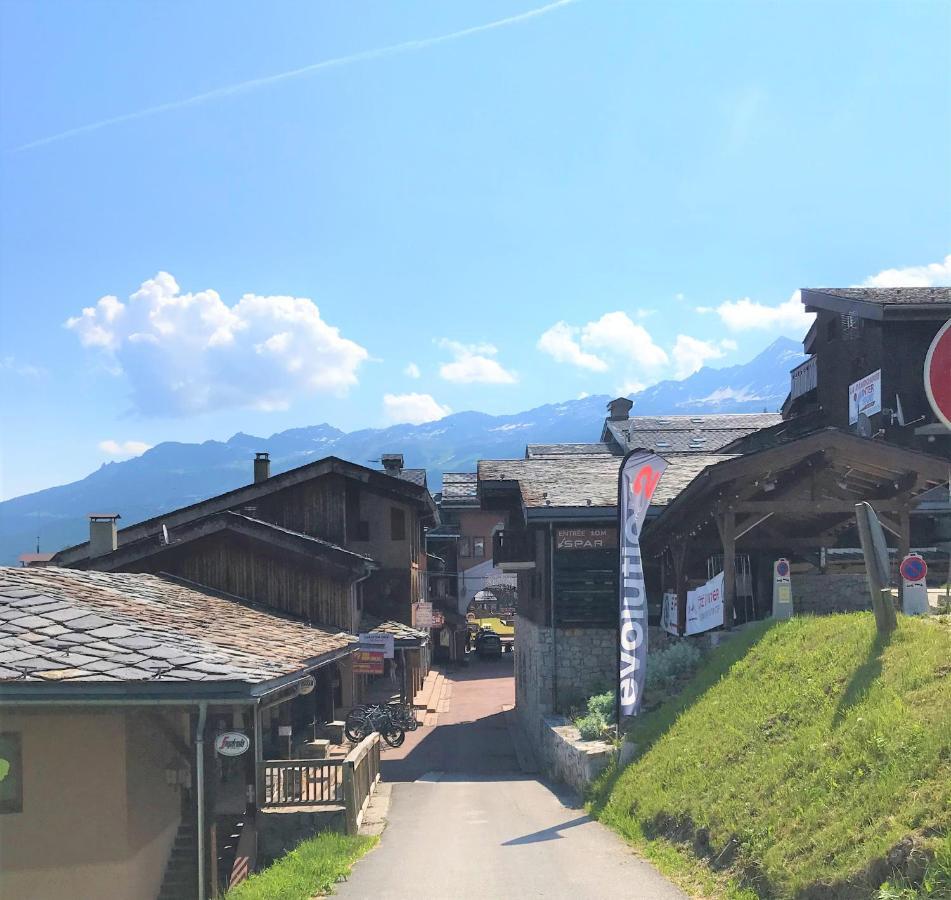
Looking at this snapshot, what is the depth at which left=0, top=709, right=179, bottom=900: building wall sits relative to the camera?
961cm

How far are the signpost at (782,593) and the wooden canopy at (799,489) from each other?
122cm

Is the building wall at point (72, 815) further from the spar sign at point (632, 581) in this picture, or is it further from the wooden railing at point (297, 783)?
the spar sign at point (632, 581)

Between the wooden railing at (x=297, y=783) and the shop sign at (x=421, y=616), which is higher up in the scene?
the shop sign at (x=421, y=616)

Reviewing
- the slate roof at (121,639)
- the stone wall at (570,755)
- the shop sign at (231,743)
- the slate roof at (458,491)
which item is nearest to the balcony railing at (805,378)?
the stone wall at (570,755)

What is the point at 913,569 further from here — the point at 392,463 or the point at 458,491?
the point at 458,491

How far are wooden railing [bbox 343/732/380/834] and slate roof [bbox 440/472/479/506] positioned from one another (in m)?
36.8

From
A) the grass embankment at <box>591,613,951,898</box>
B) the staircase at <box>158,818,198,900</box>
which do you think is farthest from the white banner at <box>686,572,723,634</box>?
the staircase at <box>158,818,198,900</box>

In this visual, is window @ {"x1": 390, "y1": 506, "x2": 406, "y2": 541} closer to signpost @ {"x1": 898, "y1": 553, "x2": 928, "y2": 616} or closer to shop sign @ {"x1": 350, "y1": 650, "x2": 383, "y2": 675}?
shop sign @ {"x1": 350, "y1": 650, "x2": 383, "y2": 675}

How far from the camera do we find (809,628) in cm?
1277

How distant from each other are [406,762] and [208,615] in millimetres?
8413

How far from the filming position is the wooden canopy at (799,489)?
16.0m

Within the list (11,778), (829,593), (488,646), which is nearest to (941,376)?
(11,778)

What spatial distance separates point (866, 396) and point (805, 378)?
7436 mm

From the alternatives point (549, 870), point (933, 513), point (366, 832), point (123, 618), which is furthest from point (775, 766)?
point (933, 513)
